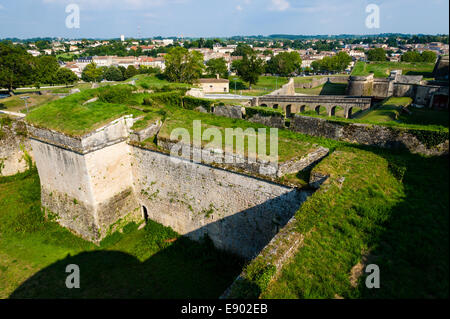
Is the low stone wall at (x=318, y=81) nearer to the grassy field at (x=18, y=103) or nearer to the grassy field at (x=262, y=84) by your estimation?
the grassy field at (x=262, y=84)

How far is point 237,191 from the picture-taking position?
35.6 ft

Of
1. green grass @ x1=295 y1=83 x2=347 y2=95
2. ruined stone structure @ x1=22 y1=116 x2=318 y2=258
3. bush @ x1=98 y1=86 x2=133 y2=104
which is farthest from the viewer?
green grass @ x1=295 y1=83 x2=347 y2=95

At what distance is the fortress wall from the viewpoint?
33.4 ft

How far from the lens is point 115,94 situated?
17656mm

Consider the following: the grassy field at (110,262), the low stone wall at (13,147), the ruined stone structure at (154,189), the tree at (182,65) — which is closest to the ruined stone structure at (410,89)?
the ruined stone structure at (154,189)

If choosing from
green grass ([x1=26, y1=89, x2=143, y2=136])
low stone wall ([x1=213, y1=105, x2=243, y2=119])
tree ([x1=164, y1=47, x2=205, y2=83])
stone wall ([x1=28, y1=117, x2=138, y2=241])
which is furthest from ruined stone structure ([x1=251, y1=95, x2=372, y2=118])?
stone wall ([x1=28, y1=117, x2=138, y2=241])

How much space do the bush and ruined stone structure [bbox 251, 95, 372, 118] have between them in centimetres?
1058

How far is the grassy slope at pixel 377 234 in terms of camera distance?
17.0 ft

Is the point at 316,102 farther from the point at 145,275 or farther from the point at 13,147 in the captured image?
the point at 13,147

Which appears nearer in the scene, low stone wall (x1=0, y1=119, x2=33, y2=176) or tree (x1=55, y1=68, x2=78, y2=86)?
low stone wall (x1=0, y1=119, x2=33, y2=176)

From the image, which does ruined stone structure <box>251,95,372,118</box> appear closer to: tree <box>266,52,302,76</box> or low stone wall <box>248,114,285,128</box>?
low stone wall <box>248,114,285,128</box>

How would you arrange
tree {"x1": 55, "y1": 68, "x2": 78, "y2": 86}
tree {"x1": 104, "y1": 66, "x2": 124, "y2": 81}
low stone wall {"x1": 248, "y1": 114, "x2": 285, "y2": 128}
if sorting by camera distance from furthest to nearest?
tree {"x1": 104, "y1": 66, "x2": 124, "y2": 81} → tree {"x1": 55, "y1": 68, "x2": 78, "y2": 86} → low stone wall {"x1": 248, "y1": 114, "x2": 285, "y2": 128}

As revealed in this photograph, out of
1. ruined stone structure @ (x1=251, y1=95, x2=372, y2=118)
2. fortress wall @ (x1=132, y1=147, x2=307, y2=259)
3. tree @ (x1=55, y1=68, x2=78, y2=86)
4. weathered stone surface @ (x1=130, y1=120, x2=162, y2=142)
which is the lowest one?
fortress wall @ (x1=132, y1=147, x2=307, y2=259)
